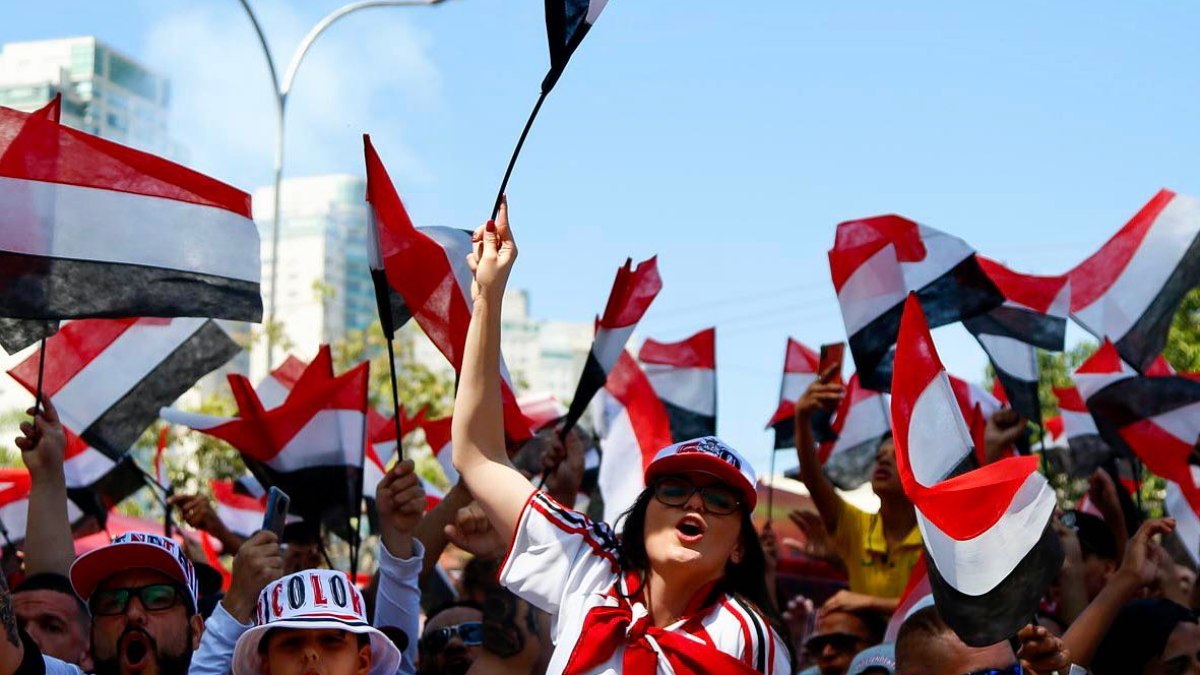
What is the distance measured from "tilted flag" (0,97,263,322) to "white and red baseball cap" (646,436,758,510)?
211 cm

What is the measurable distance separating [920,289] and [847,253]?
367 millimetres

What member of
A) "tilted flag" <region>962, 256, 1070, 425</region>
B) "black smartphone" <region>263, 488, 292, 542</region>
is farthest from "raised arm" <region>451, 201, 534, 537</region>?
"tilted flag" <region>962, 256, 1070, 425</region>

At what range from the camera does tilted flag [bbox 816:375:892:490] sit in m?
10.0

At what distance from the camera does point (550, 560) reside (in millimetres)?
4055

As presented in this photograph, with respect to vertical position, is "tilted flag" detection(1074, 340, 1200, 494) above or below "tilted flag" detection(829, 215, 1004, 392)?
below

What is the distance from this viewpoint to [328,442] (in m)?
7.48

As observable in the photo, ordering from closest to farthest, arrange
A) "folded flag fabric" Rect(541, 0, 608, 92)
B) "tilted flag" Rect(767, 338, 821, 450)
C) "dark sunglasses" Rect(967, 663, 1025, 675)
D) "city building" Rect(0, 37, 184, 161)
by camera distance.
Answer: "dark sunglasses" Rect(967, 663, 1025, 675)
"folded flag fabric" Rect(541, 0, 608, 92)
"tilted flag" Rect(767, 338, 821, 450)
"city building" Rect(0, 37, 184, 161)

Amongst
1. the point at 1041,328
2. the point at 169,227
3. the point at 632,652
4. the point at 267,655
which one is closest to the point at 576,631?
the point at 632,652

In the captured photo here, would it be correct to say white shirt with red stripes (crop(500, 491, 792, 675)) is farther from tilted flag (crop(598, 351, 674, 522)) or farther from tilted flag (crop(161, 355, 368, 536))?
tilted flag (crop(598, 351, 674, 522))

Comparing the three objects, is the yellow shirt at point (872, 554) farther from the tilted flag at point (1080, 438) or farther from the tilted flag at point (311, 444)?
the tilted flag at point (1080, 438)

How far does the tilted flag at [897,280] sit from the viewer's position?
24.8ft

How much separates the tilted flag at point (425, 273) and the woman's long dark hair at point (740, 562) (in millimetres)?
1758

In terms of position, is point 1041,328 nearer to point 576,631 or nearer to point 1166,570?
point 1166,570

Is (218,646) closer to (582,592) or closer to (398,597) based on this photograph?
(398,597)
